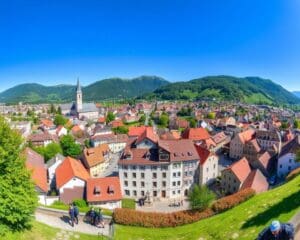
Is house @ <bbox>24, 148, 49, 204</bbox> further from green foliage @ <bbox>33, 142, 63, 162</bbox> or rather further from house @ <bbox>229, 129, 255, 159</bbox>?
house @ <bbox>229, 129, 255, 159</bbox>

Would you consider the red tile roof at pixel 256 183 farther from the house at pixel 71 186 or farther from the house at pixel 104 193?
the house at pixel 71 186

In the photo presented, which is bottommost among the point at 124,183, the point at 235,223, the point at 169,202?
the point at 169,202

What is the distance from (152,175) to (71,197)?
51.4 feet

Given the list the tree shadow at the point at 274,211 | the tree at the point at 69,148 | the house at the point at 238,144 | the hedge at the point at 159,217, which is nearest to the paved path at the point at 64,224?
the hedge at the point at 159,217

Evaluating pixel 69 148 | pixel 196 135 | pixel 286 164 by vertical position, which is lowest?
pixel 286 164

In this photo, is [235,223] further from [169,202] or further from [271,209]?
[169,202]

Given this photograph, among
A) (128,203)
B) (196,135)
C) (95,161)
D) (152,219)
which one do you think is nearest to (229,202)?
(152,219)

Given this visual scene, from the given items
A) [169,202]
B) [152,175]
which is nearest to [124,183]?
[152,175]

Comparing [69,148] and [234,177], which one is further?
[69,148]

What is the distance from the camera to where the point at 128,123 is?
157250 mm

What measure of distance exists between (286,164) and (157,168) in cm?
3195

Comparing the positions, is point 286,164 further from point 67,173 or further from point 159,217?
point 67,173

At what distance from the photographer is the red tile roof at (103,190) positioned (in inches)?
1673

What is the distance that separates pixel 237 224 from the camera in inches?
954
